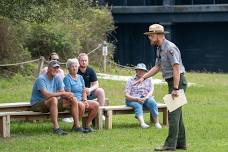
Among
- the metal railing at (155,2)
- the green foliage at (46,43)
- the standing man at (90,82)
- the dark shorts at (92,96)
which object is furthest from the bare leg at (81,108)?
the metal railing at (155,2)

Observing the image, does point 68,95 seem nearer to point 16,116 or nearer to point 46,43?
point 16,116

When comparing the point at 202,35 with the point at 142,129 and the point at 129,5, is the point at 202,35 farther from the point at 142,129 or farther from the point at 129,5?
the point at 142,129

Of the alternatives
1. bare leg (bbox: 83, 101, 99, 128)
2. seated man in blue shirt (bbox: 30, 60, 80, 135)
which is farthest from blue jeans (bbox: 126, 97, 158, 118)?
seated man in blue shirt (bbox: 30, 60, 80, 135)

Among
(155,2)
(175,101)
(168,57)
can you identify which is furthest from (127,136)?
(155,2)

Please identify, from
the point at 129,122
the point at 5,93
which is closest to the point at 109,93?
the point at 5,93

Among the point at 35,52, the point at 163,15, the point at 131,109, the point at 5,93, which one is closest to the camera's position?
the point at 131,109

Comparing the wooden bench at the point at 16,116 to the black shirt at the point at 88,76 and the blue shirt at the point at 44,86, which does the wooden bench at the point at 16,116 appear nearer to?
the blue shirt at the point at 44,86

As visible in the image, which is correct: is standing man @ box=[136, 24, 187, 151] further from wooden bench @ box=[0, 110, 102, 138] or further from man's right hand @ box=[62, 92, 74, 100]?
wooden bench @ box=[0, 110, 102, 138]

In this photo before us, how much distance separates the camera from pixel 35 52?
26.0m

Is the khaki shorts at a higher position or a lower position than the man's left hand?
lower

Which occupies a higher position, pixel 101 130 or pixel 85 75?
pixel 85 75

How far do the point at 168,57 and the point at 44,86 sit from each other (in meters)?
2.74

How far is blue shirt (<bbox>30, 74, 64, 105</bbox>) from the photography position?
11.6 metres

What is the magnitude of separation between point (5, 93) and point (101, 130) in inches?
283
